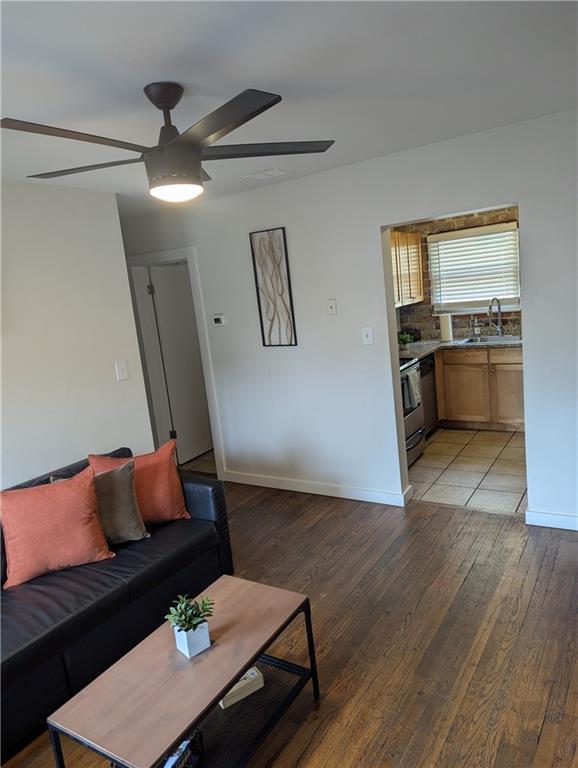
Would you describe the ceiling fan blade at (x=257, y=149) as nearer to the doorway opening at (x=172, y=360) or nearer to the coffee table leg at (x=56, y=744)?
the coffee table leg at (x=56, y=744)

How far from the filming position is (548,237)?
9.66 feet

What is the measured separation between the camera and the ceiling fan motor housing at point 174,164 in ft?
5.95

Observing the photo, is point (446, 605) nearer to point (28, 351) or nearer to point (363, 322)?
point (363, 322)

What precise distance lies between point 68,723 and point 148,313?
3.91m

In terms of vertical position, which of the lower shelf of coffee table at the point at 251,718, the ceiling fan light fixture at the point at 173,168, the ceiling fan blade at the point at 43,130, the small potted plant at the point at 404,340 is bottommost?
the lower shelf of coffee table at the point at 251,718

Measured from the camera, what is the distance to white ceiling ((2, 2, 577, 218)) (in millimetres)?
1546

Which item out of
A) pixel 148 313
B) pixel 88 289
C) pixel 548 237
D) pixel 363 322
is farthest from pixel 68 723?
pixel 148 313

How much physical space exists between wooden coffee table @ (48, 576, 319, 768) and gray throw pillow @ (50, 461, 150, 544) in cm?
65

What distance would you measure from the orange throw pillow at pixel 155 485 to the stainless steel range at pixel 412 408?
212cm

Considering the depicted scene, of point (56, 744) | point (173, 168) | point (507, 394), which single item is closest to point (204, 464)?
point (507, 394)

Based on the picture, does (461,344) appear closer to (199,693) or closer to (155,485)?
(155,485)

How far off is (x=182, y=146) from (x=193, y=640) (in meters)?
1.69

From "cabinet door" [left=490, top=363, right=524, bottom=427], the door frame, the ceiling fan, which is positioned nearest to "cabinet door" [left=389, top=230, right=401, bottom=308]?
"cabinet door" [left=490, top=363, right=524, bottom=427]

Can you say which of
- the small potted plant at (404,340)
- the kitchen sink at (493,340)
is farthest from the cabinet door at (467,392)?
the small potted plant at (404,340)
